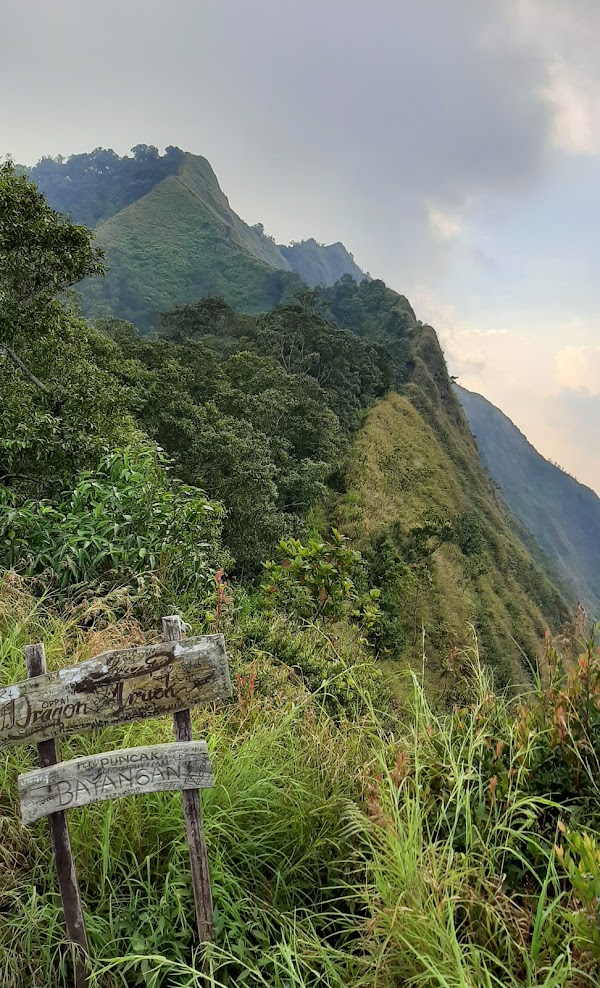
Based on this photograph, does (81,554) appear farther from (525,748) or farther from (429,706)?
(525,748)

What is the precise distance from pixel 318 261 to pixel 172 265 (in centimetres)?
6719

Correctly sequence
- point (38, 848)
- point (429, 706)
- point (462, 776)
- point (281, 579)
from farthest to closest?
point (281, 579) → point (429, 706) → point (38, 848) → point (462, 776)

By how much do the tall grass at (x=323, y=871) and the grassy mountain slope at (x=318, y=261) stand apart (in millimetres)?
111615

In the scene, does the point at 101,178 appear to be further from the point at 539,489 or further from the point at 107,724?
the point at 107,724

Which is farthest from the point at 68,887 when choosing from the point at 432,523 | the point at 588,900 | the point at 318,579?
the point at 432,523

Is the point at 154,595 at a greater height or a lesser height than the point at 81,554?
lesser

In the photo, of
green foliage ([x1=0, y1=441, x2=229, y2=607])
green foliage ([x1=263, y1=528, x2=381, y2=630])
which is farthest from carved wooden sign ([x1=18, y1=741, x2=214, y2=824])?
green foliage ([x1=263, y1=528, x2=381, y2=630])

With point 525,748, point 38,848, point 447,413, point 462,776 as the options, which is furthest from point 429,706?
point 447,413

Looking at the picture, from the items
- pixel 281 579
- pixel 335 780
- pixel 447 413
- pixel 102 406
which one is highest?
pixel 447 413

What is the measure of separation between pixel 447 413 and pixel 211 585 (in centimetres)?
4685

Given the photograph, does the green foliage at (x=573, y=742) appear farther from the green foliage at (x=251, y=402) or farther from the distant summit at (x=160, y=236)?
the distant summit at (x=160, y=236)

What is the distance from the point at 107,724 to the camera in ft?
6.10

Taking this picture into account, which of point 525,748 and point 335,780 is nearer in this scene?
point 525,748

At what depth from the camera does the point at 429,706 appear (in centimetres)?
270
